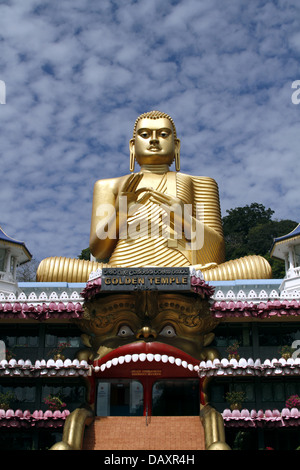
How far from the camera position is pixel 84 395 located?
14258mm

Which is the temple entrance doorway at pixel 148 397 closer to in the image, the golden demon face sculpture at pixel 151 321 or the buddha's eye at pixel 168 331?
the golden demon face sculpture at pixel 151 321

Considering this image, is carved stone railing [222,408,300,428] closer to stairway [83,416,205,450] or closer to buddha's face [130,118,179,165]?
stairway [83,416,205,450]

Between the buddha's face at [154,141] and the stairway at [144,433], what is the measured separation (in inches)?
400

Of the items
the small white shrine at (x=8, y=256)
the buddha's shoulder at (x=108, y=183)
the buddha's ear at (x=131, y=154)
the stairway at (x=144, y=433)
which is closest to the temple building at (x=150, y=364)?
the stairway at (x=144, y=433)

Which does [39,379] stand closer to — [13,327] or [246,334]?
[13,327]

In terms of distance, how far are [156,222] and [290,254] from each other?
4.36m

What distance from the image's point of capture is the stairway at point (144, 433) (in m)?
12.2

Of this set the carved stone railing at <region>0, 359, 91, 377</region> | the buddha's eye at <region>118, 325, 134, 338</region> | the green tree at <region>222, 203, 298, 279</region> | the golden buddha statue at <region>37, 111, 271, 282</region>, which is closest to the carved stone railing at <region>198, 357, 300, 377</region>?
the buddha's eye at <region>118, 325, 134, 338</region>

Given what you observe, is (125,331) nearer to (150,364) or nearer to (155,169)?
(150,364)

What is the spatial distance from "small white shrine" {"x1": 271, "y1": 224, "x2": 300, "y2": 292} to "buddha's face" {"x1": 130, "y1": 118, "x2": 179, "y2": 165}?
5.58 metres

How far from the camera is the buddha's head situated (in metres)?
20.5
